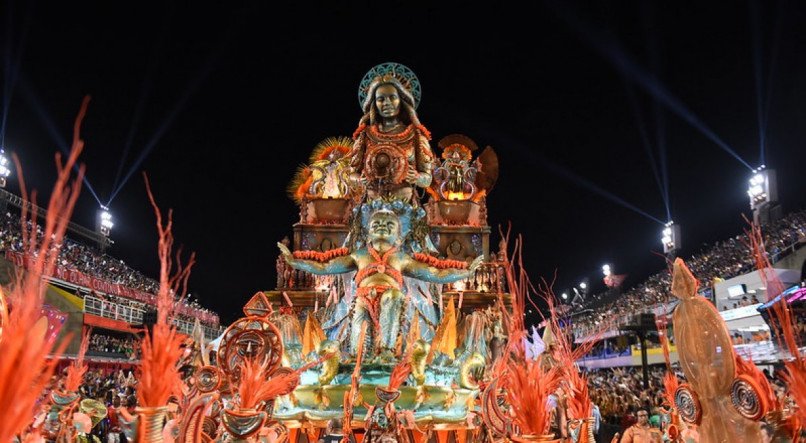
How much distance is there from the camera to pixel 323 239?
15.6 metres

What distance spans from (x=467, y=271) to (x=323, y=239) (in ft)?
23.6

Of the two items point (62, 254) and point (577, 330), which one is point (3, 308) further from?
point (577, 330)

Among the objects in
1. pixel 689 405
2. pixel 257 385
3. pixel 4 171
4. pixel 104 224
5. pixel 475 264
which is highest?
pixel 104 224

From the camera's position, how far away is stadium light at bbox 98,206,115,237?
43.6m

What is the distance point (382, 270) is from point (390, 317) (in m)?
0.67

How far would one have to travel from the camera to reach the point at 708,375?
3602 mm

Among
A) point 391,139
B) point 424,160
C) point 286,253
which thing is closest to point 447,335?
point 286,253

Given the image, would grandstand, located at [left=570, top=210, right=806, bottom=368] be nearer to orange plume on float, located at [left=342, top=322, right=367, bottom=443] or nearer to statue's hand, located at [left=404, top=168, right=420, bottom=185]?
statue's hand, located at [left=404, top=168, right=420, bottom=185]

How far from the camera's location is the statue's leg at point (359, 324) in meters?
8.28

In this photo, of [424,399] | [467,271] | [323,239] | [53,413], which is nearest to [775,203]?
[323,239]

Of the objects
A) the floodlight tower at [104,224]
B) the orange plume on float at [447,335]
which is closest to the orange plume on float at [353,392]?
the orange plume on float at [447,335]

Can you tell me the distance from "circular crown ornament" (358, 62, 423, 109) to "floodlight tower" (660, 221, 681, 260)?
32.6 m

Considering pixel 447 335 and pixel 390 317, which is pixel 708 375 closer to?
pixel 390 317

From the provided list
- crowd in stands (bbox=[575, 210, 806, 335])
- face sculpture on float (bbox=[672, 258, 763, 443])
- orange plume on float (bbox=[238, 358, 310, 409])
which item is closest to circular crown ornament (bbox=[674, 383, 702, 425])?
face sculpture on float (bbox=[672, 258, 763, 443])
